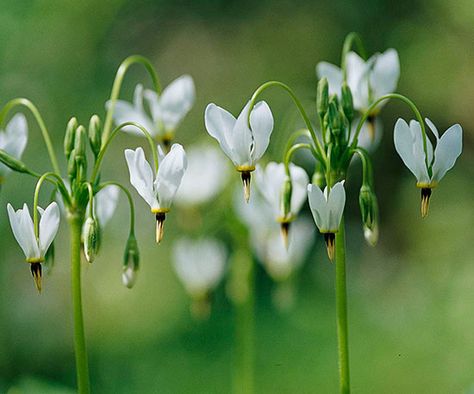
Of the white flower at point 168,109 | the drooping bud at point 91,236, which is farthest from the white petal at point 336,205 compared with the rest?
the white flower at point 168,109

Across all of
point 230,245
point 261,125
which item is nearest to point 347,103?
point 261,125

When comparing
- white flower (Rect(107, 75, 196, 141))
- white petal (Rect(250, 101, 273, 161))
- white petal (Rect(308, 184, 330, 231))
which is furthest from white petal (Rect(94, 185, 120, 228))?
white petal (Rect(308, 184, 330, 231))

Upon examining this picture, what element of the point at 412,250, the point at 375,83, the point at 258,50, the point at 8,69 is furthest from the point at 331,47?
the point at 375,83

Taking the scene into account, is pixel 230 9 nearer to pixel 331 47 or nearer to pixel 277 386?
pixel 331 47

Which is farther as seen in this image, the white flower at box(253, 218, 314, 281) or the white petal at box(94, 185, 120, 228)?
the white flower at box(253, 218, 314, 281)

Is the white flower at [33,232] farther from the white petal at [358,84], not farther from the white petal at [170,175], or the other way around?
the white petal at [358,84]

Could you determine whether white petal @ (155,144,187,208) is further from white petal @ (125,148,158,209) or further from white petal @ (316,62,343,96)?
white petal @ (316,62,343,96)

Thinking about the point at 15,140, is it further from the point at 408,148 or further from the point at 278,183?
the point at 408,148
